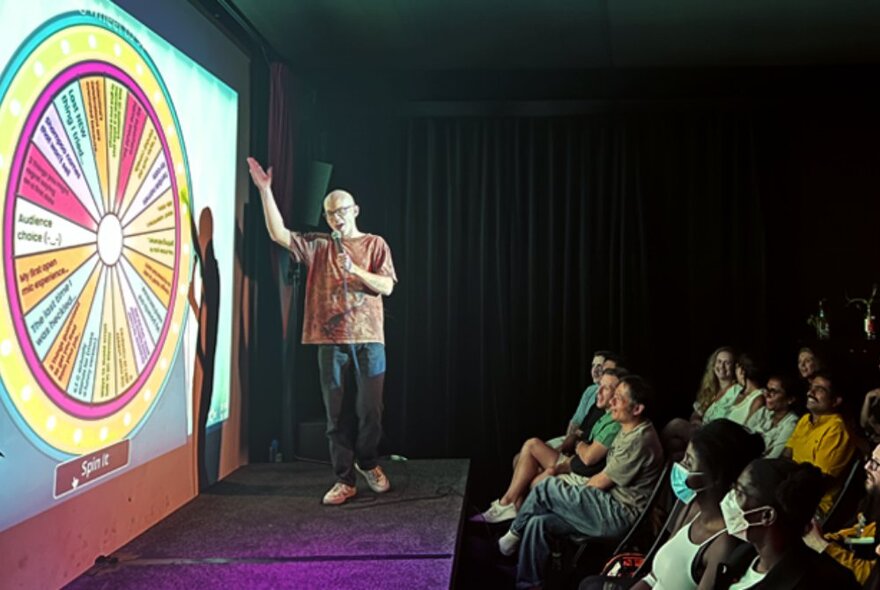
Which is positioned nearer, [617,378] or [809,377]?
[617,378]

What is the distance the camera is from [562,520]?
3.20m

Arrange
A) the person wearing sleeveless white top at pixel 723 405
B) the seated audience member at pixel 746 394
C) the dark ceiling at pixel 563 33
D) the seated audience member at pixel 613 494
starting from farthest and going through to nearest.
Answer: the person wearing sleeveless white top at pixel 723 405 < the dark ceiling at pixel 563 33 < the seated audience member at pixel 746 394 < the seated audience member at pixel 613 494

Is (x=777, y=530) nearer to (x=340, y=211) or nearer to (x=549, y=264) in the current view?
(x=340, y=211)

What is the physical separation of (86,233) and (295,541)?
1.35 metres

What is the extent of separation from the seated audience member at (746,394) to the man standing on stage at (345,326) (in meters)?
1.76

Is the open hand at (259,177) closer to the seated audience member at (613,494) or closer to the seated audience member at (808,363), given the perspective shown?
the seated audience member at (613,494)

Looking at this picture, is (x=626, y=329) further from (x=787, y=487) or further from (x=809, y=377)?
(x=787, y=487)

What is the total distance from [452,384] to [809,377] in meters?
2.24

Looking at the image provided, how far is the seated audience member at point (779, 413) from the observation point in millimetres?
3572

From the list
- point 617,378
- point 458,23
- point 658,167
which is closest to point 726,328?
point 658,167

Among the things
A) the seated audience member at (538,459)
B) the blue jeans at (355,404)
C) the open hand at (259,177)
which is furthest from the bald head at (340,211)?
the seated audience member at (538,459)

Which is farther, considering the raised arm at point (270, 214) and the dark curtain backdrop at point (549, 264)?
the dark curtain backdrop at point (549, 264)

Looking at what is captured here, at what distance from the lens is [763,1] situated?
4.11 m

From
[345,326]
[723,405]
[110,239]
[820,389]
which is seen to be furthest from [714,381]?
[110,239]
